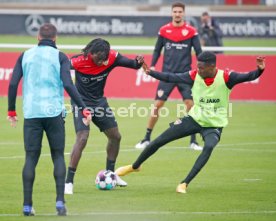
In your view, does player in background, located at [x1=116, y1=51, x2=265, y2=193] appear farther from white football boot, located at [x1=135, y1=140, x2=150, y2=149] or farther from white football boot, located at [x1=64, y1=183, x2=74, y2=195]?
white football boot, located at [x1=135, y1=140, x2=150, y2=149]

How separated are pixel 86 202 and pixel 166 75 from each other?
243cm

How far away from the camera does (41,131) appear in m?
12.1

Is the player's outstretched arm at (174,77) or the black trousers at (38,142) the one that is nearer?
the black trousers at (38,142)

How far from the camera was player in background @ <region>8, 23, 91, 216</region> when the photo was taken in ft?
39.2

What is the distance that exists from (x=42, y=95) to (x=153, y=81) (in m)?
15.6

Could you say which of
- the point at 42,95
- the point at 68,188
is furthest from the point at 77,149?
the point at 42,95

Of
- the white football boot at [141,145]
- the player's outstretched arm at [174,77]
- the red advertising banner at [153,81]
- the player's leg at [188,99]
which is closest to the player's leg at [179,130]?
the player's outstretched arm at [174,77]

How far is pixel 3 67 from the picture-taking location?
27875 mm

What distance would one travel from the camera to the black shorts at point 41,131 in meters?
12.0

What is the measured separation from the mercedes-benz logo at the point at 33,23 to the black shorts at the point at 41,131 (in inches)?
1340

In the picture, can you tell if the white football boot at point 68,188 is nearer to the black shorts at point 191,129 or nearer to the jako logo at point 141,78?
the black shorts at point 191,129

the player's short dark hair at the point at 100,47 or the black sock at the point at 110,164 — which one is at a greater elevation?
the player's short dark hair at the point at 100,47

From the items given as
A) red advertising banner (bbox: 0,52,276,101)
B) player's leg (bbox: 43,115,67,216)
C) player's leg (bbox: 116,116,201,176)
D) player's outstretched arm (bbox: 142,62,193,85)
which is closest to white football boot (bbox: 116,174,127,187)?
player's leg (bbox: 116,116,201,176)

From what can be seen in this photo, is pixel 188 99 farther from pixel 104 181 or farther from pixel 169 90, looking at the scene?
pixel 104 181
